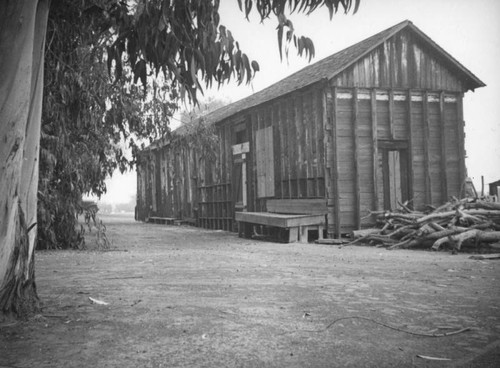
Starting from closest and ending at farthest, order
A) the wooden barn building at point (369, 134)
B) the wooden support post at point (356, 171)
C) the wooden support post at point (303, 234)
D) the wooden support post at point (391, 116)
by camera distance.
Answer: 1. the wooden support post at point (303, 234)
2. the wooden support post at point (356, 171)
3. the wooden barn building at point (369, 134)
4. the wooden support post at point (391, 116)

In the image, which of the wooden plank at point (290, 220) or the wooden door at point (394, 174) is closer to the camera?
the wooden plank at point (290, 220)

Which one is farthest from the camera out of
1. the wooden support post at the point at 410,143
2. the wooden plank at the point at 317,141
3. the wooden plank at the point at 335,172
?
the wooden support post at the point at 410,143

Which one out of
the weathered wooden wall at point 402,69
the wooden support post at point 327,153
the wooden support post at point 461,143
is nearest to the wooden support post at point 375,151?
the weathered wooden wall at point 402,69

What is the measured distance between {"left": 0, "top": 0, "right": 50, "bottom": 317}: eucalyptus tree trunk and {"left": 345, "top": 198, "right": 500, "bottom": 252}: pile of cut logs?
27.5 feet

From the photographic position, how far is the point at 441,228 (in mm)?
10055

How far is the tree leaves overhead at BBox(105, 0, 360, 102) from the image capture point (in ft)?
12.1

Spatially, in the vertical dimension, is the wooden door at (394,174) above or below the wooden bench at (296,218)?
above

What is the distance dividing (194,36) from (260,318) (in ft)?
8.74

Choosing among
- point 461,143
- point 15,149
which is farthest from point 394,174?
point 15,149

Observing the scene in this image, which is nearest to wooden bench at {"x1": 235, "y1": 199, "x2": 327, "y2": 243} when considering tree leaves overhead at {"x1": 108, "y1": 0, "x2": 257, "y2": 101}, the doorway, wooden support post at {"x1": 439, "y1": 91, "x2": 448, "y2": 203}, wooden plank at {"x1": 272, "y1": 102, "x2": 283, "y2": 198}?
wooden plank at {"x1": 272, "y1": 102, "x2": 283, "y2": 198}

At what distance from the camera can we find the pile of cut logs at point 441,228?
370 inches

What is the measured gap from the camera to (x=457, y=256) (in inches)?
343

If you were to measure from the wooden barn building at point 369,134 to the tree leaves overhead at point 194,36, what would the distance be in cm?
846

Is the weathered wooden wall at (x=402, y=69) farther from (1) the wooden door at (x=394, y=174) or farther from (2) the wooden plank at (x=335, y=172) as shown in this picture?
(1) the wooden door at (x=394, y=174)
